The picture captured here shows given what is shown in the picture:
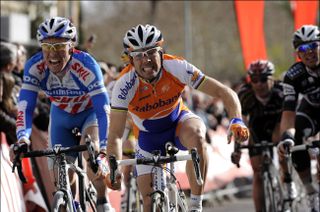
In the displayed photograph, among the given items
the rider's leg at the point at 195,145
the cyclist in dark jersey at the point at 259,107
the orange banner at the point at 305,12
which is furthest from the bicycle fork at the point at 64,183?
the orange banner at the point at 305,12

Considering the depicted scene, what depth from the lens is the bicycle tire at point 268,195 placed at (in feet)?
34.9

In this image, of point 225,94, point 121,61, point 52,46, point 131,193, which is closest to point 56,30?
point 52,46

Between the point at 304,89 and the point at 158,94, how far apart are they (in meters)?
2.62

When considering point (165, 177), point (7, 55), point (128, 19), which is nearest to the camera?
point (165, 177)

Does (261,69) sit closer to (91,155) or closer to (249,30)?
(91,155)

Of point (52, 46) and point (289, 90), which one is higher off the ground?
point (52, 46)

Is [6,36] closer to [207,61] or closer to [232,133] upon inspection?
[232,133]

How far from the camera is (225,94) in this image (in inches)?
287

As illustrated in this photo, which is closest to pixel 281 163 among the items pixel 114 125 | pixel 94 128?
pixel 94 128

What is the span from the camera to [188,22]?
16.0 m

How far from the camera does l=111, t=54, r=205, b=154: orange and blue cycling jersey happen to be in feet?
24.6

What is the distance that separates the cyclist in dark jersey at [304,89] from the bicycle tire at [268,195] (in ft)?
3.07

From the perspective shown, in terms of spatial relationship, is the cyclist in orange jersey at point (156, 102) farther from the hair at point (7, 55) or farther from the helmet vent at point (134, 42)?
the hair at point (7, 55)

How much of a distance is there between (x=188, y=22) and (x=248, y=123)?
500 centimetres
